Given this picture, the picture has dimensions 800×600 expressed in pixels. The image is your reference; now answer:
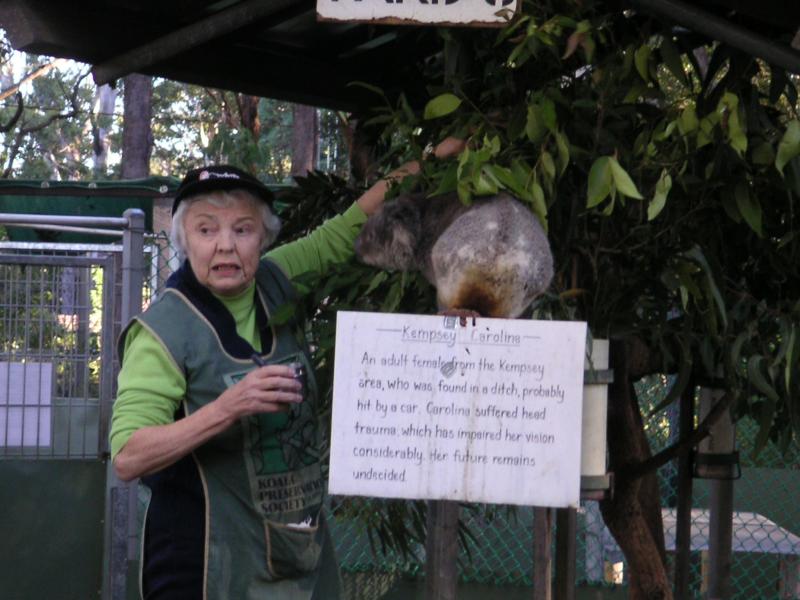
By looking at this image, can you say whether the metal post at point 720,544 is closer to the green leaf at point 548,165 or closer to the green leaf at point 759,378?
the green leaf at point 759,378

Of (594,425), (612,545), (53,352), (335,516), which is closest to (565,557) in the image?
(594,425)

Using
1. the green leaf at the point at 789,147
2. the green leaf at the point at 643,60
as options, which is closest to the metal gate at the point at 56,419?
the green leaf at the point at 643,60

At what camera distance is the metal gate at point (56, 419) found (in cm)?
444

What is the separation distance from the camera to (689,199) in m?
2.43

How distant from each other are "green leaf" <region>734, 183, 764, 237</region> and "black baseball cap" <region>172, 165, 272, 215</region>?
921 mm

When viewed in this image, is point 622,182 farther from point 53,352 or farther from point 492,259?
point 53,352

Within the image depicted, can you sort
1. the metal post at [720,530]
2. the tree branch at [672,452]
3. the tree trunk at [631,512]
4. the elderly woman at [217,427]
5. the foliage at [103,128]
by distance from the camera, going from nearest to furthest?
the elderly woman at [217,427] → the tree branch at [672,452] → the tree trunk at [631,512] → the metal post at [720,530] → the foliage at [103,128]

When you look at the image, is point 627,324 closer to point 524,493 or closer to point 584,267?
point 584,267

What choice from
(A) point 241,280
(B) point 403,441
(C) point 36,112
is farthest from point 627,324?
(C) point 36,112

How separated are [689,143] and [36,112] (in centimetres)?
2802

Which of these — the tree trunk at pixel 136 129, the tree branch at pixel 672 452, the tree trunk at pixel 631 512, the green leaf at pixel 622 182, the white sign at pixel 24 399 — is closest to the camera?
the green leaf at pixel 622 182

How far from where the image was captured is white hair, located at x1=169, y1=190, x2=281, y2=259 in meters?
2.36

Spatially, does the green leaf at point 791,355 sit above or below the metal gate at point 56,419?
above

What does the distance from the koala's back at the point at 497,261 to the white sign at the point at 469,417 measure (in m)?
0.08
